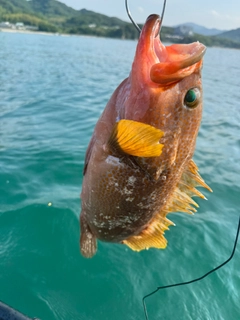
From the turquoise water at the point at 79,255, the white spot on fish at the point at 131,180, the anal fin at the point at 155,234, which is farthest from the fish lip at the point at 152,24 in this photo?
the turquoise water at the point at 79,255

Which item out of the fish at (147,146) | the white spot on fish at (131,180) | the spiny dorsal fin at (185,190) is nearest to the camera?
the fish at (147,146)

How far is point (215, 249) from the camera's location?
4.81m

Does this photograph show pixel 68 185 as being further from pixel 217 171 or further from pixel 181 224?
pixel 217 171

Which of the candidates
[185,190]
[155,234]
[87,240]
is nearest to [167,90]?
[185,190]

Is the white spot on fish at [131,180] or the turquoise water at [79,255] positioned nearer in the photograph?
the white spot on fish at [131,180]

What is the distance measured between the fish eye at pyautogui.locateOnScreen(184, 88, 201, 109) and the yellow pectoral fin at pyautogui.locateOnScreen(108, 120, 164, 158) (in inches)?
11.4

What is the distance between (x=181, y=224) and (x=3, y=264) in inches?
108

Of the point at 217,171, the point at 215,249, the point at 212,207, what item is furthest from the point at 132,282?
the point at 217,171

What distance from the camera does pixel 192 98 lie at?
195 centimetres

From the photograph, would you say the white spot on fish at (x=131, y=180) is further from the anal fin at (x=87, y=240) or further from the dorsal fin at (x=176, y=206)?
the anal fin at (x=87, y=240)

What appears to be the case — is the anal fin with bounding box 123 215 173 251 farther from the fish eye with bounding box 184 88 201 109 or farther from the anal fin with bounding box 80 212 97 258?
the fish eye with bounding box 184 88 201 109

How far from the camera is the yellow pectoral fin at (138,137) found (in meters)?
1.82

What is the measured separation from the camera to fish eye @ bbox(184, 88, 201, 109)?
193 cm

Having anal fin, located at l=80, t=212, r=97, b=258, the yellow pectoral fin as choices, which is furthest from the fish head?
anal fin, located at l=80, t=212, r=97, b=258
